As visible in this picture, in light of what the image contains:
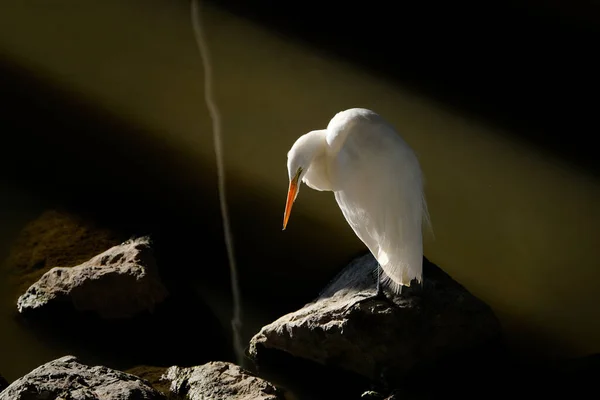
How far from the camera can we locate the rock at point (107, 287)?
9.10 feet

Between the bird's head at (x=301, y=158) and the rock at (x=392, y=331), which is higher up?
the bird's head at (x=301, y=158)

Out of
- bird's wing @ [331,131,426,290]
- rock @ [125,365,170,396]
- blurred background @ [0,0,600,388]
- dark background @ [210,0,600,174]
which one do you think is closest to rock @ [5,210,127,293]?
blurred background @ [0,0,600,388]

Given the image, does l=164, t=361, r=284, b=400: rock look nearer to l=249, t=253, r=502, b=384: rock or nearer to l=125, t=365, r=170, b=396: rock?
l=125, t=365, r=170, b=396: rock

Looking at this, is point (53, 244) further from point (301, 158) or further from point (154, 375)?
point (301, 158)

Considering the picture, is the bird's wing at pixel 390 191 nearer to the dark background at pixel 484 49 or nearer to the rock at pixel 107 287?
the rock at pixel 107 287

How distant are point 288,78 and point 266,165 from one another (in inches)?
33.3

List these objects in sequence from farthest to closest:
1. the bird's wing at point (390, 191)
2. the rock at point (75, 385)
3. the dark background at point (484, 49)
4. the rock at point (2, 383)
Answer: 1. the dark background at point (484, 49)
2. the bird's wing at point (390, 191)
3. the rock at point (2, 383)
4. the rock at point (75, 385)

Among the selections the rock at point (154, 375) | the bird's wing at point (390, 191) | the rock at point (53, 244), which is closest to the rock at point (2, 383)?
the rock at point (154, 375)

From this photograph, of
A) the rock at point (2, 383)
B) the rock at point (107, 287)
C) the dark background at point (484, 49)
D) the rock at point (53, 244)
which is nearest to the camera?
the rock at point (2, 383)

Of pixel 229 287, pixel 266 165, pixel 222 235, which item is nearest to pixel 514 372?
pixel 229 287

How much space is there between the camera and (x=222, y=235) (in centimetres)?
328

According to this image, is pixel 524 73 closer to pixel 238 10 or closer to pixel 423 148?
pixel 423 148

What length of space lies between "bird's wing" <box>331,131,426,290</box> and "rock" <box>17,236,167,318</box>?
2.51 ft

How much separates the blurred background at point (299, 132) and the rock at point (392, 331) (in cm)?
29
